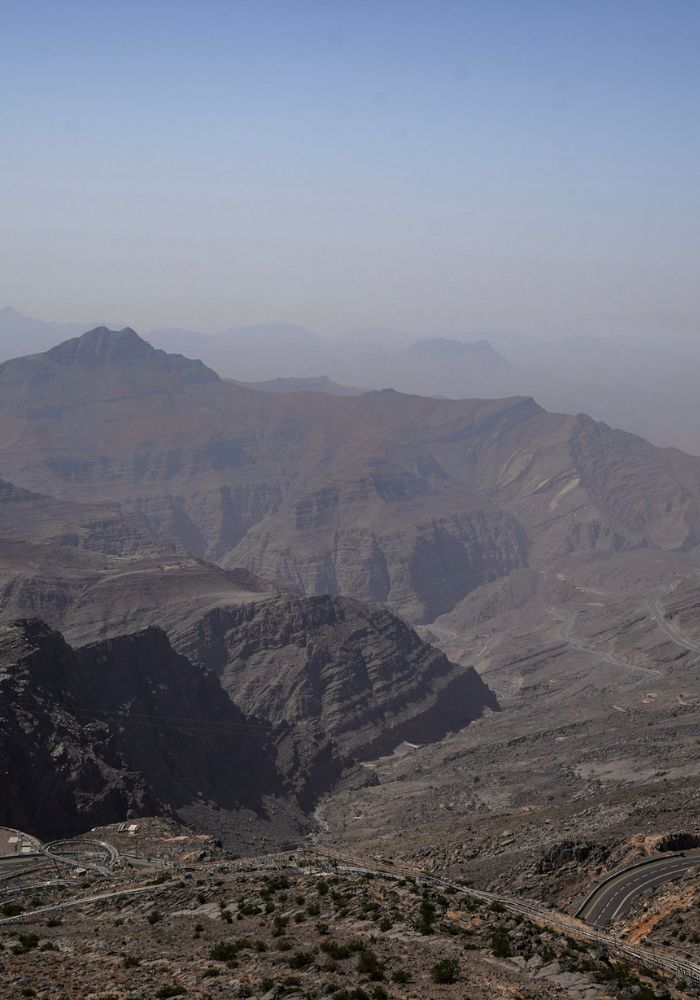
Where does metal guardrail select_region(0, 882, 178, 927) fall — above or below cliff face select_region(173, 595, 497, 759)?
above

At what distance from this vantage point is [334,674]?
137 meters

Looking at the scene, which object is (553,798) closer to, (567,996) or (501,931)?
(501,931)

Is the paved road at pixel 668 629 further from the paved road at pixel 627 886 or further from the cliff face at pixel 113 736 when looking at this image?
the paved road at pixel 627 886

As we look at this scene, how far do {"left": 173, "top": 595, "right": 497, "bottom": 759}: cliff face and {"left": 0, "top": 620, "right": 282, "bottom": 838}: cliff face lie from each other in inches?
556

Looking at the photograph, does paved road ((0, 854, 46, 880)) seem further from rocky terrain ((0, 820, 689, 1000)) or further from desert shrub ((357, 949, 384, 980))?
desert shrub ((357, 949, 384, 980))

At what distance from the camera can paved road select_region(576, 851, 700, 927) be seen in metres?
43.4

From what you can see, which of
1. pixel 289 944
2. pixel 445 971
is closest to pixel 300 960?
pixel 289 944

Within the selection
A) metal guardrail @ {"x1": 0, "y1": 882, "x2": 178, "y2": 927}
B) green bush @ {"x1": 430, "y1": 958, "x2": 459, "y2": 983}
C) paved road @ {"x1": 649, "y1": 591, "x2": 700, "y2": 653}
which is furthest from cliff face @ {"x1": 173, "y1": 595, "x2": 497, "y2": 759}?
green bush @ {"x1": 430, "y1": 958, "x2": 459, "y2": 983}

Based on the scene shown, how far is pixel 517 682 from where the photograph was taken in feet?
542

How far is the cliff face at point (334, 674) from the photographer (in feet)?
430

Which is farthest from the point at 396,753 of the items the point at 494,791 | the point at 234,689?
the point at 494,791

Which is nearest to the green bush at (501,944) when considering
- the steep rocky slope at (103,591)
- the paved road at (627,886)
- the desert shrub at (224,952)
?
the desert shrub at (224,952)

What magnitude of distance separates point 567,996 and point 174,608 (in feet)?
412

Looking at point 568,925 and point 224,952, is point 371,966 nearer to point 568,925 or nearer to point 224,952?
point 224,952
